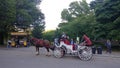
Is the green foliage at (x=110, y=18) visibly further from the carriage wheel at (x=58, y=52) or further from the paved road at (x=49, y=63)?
the paved road at (x=49, y=63)

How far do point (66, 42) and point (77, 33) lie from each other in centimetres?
3810

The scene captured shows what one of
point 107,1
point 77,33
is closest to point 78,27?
point 77,33

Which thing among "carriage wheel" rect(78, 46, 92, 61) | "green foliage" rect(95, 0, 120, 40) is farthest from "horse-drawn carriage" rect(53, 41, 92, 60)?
"green foliage" rect(95, 0, 120, 40)

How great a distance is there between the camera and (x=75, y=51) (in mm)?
21094

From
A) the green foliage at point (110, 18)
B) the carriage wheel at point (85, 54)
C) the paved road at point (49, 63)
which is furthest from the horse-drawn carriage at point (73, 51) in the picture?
the green foliage at point (110, 18)

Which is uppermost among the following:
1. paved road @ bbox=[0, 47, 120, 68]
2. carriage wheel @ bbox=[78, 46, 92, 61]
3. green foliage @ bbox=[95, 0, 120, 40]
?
green foliage @ bbox=[95, 0, 120, 40]

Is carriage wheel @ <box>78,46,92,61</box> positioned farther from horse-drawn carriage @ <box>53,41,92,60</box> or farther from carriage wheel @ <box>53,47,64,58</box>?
carriage wheel @ <box>53,47,64,58</box>

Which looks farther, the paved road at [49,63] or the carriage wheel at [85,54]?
the carriage wheel at [85,54]

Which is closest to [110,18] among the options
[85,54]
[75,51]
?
[75,51]

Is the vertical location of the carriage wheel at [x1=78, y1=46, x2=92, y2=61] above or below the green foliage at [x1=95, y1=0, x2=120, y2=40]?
below

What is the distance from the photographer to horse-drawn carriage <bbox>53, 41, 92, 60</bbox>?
20.6 meters

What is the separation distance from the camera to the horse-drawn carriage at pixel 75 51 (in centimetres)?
2059

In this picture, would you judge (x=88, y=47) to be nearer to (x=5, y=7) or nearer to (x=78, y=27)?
(x=5, y=7)

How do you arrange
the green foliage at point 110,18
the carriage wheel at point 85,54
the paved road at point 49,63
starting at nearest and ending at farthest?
the paved road at point 49,63 → the carriage wheel at point 85,54 → the green foliage at point 110,18
